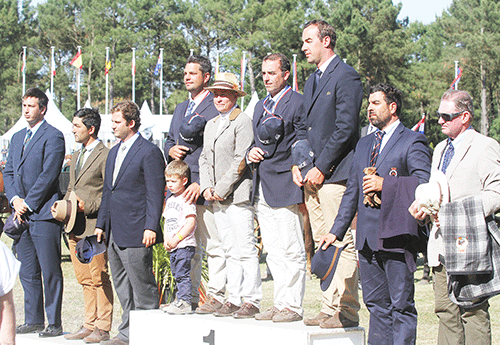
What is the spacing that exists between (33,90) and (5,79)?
58.5m

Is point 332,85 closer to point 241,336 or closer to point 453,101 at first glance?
point 453,101

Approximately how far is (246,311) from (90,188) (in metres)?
2.04

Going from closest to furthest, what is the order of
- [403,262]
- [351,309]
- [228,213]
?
[403,262] → [351,309] → [228,213]

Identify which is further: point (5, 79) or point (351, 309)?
point (5, 79)

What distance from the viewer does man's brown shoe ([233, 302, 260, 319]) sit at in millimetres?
5168

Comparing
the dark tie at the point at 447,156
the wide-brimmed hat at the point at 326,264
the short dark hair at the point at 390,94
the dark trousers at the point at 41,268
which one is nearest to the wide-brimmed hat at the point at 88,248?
the dark trousers at the point at 41,268

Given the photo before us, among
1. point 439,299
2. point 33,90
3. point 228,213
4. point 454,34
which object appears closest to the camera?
point 439,299

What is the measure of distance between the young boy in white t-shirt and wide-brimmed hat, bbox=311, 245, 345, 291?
1437mm

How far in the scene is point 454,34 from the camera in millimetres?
46781

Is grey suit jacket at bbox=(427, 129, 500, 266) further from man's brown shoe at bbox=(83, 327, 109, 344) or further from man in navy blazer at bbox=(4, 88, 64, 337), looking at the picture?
man in navy blazer at bbox=(4, 88, 64, 337)

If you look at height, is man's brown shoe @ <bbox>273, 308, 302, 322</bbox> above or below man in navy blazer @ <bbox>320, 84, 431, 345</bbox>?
below

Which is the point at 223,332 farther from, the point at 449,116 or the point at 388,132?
the point at 449,116

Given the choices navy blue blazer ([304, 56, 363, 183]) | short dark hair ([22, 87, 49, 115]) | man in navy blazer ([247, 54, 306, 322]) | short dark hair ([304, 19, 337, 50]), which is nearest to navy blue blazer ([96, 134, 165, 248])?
man in navy blazer ([247, 54, 306, 322])

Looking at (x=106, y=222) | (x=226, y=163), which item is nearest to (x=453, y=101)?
(x=226, y=163)
